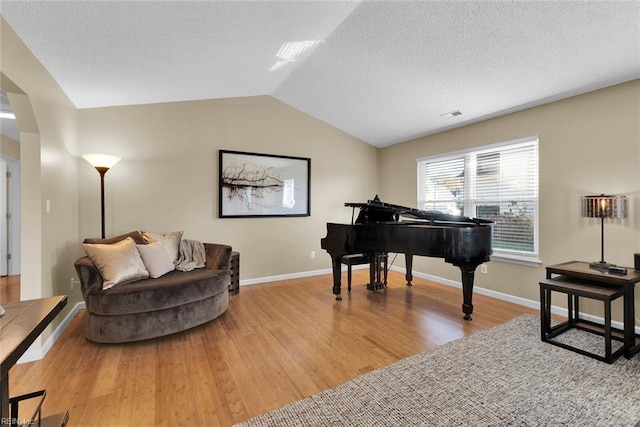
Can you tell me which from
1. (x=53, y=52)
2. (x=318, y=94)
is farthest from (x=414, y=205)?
(x=53, y=52)

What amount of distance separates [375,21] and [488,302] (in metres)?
3.45

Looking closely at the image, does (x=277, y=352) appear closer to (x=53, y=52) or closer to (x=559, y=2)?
(x=53, y=52)

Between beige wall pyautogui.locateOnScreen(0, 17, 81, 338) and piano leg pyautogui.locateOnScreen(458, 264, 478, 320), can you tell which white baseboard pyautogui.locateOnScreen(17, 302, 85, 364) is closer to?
beige wall pyautogui.locateOnScreen(0, 17, 81, 338)

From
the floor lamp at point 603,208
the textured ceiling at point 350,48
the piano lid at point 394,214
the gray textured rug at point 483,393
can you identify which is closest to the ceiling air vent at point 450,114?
the textured ceiling at point 350,48

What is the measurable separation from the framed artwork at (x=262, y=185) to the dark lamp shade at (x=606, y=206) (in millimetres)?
3531

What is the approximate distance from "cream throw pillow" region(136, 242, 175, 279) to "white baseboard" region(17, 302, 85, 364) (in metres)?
0.88

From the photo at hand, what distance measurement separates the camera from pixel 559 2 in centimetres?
204

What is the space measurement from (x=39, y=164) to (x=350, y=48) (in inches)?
118

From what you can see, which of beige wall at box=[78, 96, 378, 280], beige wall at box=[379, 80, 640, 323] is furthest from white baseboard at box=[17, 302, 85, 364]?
beige wall at box=[379, 80, 640, 323]

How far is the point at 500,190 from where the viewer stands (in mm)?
3770

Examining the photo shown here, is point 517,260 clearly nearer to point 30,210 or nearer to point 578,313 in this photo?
point 578,313

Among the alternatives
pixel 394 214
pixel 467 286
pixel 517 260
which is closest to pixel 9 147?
pixel 394 214

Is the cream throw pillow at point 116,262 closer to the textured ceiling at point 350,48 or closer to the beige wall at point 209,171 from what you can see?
the beige wall at point 209,171

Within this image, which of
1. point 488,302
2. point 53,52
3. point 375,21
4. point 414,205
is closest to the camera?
point 53,52
